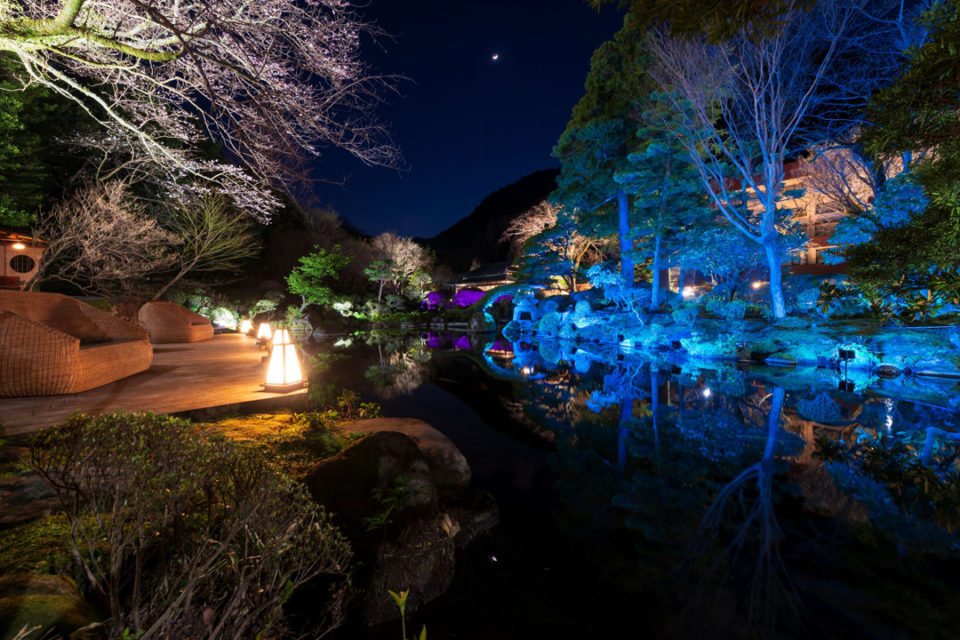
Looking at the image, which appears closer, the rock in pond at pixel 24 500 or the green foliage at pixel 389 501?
the rock in pond at pixel 24 500

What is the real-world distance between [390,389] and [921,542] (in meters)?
6.39

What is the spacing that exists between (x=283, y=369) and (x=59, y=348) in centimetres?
208

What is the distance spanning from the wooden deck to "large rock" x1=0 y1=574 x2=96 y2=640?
2.04 m

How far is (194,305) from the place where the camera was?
16188mm

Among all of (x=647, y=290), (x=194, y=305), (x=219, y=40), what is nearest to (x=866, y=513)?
(x=219, y=40)

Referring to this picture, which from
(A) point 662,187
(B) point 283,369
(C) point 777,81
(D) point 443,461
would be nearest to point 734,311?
(A) point 662,187

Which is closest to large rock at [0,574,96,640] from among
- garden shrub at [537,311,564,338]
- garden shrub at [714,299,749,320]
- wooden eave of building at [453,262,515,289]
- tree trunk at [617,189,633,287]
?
garden shrub at [714,299,749,320]

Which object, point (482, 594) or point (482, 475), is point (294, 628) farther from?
point (482, 475)

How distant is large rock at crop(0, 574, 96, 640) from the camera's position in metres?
1.06

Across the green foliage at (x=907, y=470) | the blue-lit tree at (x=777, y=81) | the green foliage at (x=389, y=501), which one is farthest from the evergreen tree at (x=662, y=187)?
the green foliage at (x=389, y=501)

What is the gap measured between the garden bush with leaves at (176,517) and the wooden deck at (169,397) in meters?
1.72

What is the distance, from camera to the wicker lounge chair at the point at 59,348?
3.71m

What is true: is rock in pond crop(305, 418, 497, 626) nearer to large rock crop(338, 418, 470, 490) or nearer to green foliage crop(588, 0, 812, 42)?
large rock crop(338, 418, 470, 490)

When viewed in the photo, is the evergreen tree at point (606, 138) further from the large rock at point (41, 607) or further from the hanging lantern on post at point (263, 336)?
the large rock at point (41, 607)
